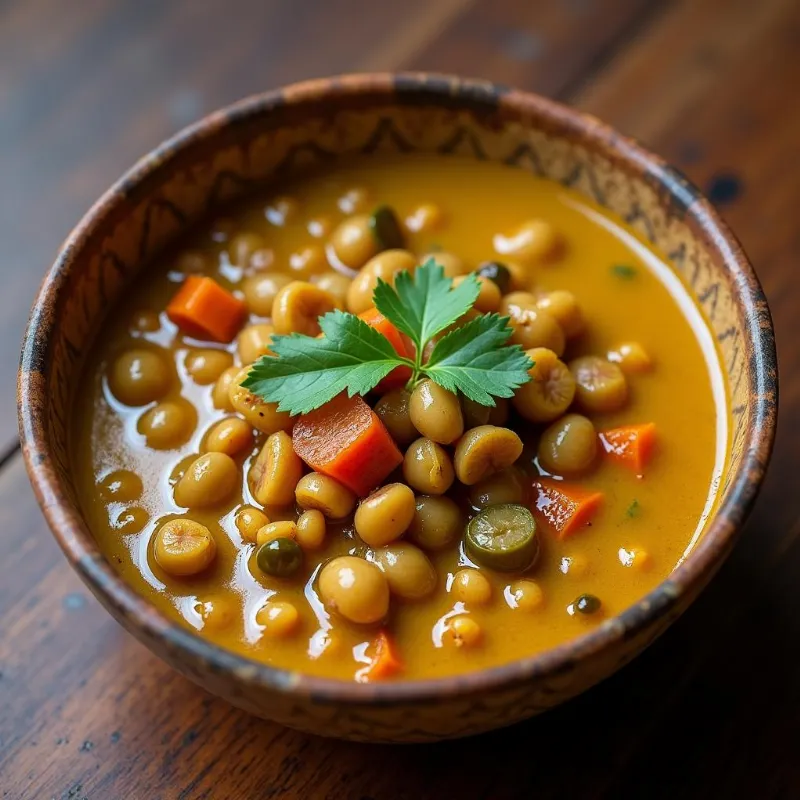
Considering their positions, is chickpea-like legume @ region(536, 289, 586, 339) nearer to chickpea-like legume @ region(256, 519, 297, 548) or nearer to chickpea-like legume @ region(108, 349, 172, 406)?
chickpea-like legume @ region(256, 519, 297, 548)

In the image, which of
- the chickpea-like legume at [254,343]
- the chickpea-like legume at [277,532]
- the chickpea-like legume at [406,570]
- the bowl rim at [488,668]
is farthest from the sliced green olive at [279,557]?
the chickpea-like legume at [254,343]

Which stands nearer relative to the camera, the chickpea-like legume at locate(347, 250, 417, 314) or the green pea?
the green pea

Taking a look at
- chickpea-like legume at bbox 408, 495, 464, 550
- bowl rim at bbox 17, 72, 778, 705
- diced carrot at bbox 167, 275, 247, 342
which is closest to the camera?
bowl rim at bbox 17, 72, 778, 705

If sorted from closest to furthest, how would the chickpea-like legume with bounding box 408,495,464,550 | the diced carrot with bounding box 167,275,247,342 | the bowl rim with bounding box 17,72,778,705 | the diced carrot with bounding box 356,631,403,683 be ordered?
the bowl rim with bounding box 17,72,778,705 < the diced carrot with bounding box 356,631,403,683 < the chickpea-like legume with bounding box 408,495,464,550 < the diced carrot with bounding box 167,275,247,342

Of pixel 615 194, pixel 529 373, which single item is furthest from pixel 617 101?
pixel 529 373

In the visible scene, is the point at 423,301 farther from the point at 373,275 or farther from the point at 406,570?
the point at 406,570

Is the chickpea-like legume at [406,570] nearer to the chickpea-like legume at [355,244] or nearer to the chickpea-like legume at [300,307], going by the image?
the chickpea-like legume at [300,307]

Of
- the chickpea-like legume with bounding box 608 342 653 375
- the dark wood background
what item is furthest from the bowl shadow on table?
the chickpea-like legume with bounding box 608 342 653 375
